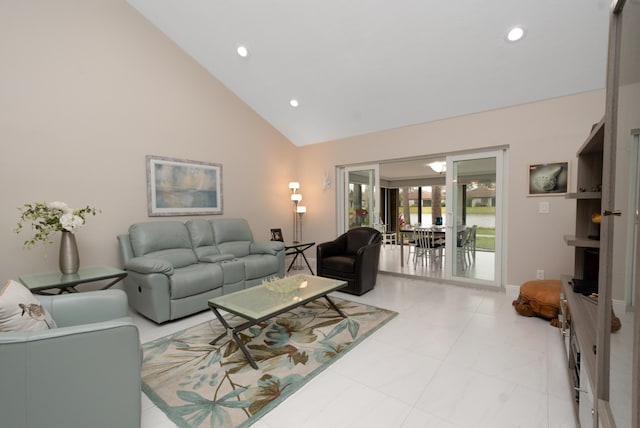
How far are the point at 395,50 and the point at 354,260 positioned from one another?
2.71 m

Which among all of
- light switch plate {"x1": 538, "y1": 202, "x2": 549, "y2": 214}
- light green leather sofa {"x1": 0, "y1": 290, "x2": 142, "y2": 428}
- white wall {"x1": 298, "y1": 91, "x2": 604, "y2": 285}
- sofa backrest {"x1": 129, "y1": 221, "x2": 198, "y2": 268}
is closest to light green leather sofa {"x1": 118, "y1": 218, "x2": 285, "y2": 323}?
sofa backrest {"x1": 129, "y1": 221, "x2": 198, "y2": 268}

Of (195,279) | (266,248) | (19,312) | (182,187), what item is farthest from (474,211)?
(19,312)

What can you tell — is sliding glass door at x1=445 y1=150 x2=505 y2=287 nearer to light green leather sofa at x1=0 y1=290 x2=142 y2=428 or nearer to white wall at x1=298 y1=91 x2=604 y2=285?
white wall at x1=298 y1=91 x2=604 y2=285

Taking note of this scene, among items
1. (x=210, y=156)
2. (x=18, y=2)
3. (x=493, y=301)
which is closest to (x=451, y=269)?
(x=493, y=301)

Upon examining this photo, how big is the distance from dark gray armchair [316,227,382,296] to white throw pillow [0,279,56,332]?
302cm

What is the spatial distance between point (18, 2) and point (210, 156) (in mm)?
2354

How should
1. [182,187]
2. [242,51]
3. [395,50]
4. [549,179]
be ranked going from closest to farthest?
[395,50]
[549,179]
[242,51]
[182,187]

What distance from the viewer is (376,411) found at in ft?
5.48

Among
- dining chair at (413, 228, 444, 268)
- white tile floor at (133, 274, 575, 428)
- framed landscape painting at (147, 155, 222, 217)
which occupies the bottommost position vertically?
white tile floor at (133, 274, 575, 428)

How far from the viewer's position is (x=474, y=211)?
4254mm

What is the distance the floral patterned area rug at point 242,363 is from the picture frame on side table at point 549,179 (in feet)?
8.09

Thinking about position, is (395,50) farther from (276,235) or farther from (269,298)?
(276,235)

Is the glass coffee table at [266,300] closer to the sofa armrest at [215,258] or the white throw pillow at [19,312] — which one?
the sofa armrest at [215,258]

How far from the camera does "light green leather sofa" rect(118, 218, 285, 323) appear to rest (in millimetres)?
2855
